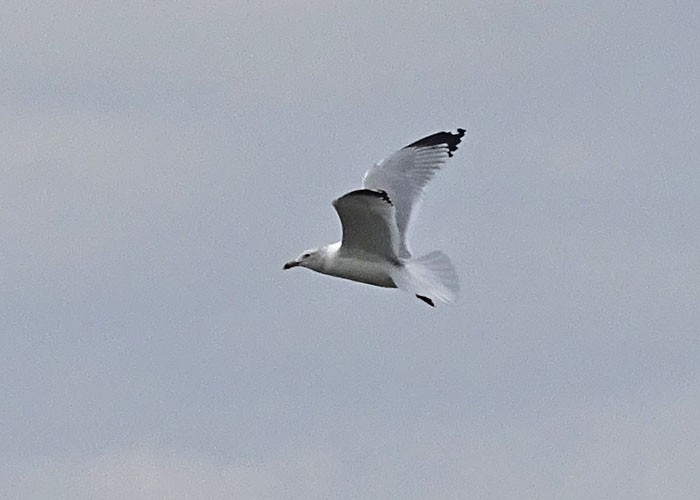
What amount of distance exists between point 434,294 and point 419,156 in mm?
3041

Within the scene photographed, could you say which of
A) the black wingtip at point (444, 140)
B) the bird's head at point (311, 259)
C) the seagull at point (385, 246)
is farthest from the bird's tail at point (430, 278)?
the black wingtip at point (444, 140)

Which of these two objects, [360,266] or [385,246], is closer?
[385,246]

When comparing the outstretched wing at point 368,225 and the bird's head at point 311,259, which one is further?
the bird's head at point 311,259

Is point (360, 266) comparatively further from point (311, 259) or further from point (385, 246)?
point (311, 259)

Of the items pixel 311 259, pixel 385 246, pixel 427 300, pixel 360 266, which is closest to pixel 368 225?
pixel 385 246

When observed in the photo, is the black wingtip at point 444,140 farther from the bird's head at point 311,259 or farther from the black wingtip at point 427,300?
the black wingtip at point 427,300

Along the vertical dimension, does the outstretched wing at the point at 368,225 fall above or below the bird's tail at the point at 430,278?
above

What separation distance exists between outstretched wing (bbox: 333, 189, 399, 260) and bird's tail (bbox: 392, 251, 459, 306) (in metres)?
0.23

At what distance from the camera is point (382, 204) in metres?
16.3

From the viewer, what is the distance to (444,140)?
1928 cm

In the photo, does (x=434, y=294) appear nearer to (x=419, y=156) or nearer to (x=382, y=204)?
(x=382, y=204)

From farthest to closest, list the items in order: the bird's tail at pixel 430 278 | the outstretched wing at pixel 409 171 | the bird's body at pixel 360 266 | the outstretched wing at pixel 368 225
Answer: the outstretched wing at pixel 409 171, the bird's body at pixel 360 266, the bird's tail at pixel 430 278, the outstretched wing at pixel 368 225

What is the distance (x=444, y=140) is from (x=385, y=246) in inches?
98.5

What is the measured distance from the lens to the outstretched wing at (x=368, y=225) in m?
16.2
